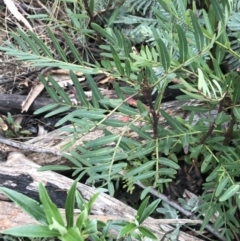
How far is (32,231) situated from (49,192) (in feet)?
2.08

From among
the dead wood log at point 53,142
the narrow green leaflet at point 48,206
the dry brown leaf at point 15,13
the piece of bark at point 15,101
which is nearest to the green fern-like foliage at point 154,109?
the dead wood log at point 53,142

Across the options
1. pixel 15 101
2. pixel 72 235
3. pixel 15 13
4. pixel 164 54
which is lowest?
pixel 15 101

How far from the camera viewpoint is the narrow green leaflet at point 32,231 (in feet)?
2.69

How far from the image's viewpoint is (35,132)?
1.86 metres

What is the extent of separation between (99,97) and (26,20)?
102 cm

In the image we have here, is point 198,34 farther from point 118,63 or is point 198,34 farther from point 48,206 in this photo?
point 48,206

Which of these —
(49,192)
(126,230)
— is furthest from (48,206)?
(49,192)

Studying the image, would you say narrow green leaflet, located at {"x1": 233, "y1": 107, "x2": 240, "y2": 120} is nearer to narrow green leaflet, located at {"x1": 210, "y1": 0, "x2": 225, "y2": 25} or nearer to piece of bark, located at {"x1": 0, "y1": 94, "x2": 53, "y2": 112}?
narrow green leaflet, located at {"x1": 210, "y1": 0, "x2": 225, "y2": 25}

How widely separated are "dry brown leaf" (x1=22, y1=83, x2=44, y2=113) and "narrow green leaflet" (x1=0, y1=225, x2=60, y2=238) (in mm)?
1071

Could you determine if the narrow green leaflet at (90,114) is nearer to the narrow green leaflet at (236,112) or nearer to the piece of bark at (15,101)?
the narrow green leaflet at (236,112)

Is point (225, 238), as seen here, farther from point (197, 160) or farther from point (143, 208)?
point (143, 208)

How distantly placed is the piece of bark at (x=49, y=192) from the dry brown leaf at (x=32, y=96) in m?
0.35

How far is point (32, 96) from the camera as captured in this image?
1.90 m

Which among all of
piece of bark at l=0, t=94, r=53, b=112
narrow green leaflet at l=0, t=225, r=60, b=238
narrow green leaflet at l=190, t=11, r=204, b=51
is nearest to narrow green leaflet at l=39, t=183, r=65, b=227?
narrow green leaflet at l=0, t=225, r=60, b=238
